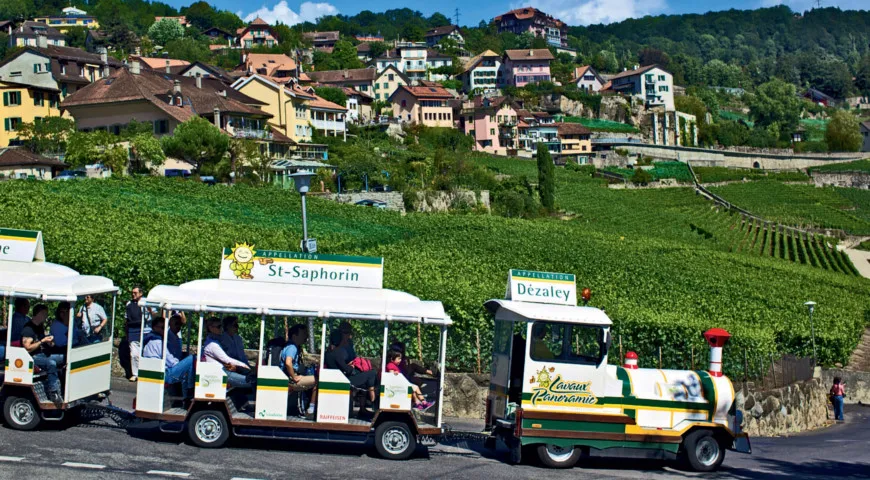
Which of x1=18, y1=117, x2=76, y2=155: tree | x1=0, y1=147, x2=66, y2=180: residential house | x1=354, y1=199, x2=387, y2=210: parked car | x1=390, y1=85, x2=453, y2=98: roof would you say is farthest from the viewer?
x1=390, y1=85, x2=453, y2=98: roof

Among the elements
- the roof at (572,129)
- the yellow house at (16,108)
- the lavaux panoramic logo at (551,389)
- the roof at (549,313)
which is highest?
the roof at (572,129)

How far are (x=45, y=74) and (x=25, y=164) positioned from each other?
26891mm

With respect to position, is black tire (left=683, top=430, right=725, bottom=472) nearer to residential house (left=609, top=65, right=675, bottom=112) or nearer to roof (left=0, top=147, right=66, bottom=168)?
roof (left=0, top=147, right=66, bottom=168)

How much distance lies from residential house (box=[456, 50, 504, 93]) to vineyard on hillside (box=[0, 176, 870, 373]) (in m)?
105

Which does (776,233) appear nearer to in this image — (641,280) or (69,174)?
(641,280)

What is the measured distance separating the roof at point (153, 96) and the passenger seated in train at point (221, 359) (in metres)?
53.0

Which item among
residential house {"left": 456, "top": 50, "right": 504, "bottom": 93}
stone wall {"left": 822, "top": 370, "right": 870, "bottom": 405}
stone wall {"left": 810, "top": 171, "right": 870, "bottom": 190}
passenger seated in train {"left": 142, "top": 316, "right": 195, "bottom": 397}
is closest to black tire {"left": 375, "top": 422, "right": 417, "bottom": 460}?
passenger seated in train {"left": 142, "top": 316, "right": 195, "bottom": 397}

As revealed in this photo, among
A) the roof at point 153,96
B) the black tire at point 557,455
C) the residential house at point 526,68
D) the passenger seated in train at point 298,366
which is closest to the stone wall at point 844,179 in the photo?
the residential house at point 526,68

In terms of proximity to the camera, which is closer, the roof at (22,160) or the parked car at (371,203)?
the roof at (22,160)

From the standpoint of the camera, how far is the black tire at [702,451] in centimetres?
1717

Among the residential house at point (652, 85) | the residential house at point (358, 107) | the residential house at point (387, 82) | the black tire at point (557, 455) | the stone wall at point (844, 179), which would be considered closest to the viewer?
the black tire at point (557, 455)

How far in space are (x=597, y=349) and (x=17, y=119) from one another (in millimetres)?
68659

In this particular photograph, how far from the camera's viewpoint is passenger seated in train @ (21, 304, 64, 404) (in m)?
16.2

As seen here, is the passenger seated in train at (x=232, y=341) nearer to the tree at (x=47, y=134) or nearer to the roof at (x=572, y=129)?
the tree at (x=47, y=134)
